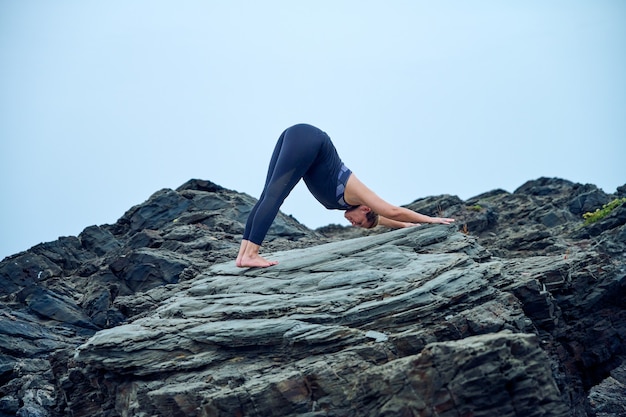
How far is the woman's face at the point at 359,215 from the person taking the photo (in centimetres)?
1527

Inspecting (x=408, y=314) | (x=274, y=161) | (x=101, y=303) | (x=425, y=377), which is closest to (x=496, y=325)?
(x=408, y=314)

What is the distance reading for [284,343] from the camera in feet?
38.5

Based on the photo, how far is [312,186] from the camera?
1561 cm

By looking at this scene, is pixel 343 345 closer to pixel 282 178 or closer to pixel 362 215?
pixel 362 215

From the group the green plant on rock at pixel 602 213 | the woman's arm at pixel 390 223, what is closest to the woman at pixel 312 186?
the woman's arm at pixel 390 223

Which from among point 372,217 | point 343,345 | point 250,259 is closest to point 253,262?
point 250,259

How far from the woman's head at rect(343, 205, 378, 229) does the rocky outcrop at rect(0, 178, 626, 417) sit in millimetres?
521

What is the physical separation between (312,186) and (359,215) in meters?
1.33

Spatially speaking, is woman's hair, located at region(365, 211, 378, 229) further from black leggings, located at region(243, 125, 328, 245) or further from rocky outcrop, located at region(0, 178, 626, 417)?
black leggings, located at region(243, 125, 328, 245)

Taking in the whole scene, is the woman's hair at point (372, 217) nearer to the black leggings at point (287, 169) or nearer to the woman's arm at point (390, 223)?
the woman's arm at point (390, 223)

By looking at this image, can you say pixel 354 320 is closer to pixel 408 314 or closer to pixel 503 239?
pixel 408 314

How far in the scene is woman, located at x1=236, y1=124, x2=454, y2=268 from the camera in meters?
14.8

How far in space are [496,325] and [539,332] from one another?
80.0 inches

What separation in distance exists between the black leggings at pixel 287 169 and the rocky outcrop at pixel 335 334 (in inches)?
44.5
